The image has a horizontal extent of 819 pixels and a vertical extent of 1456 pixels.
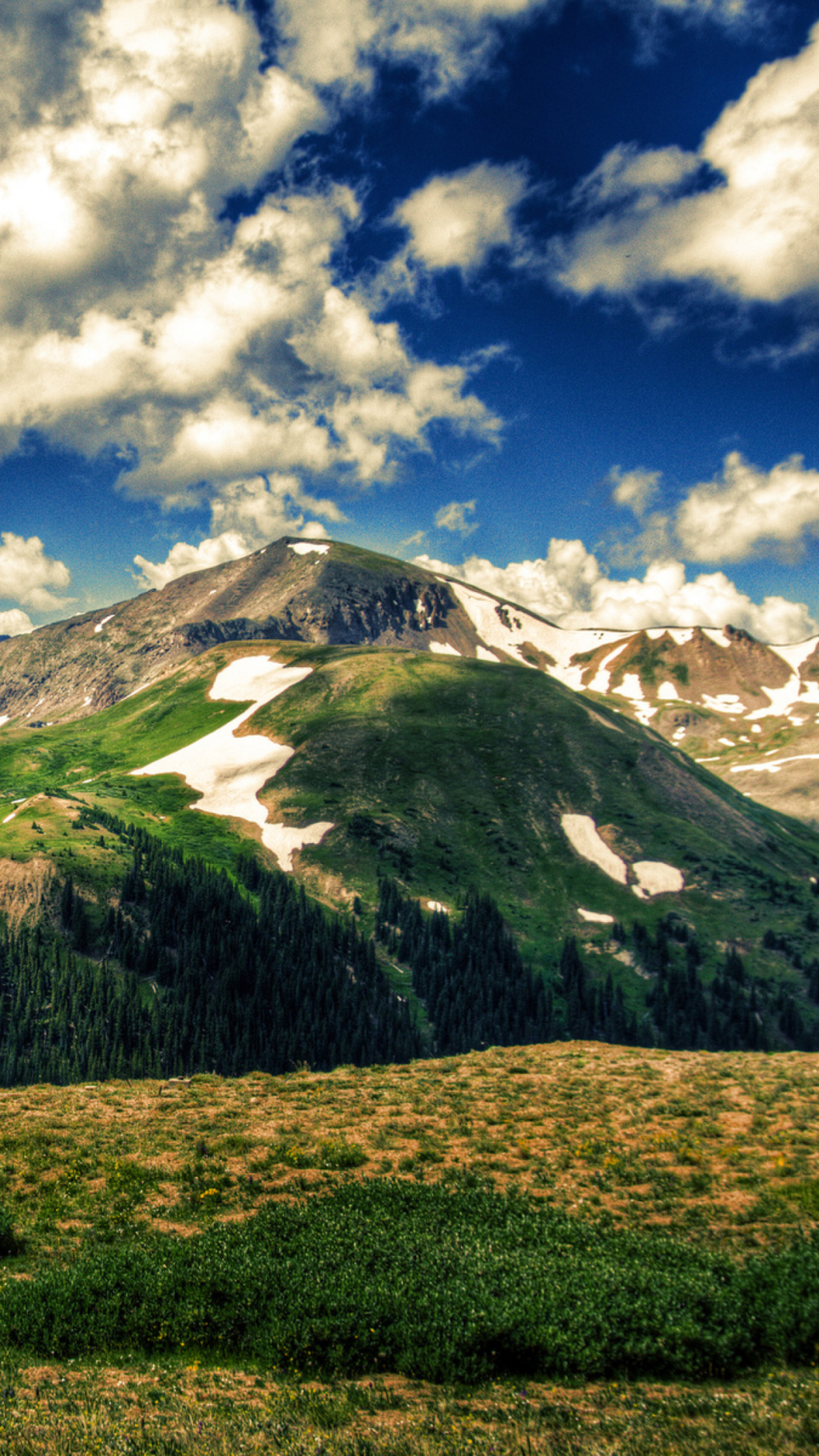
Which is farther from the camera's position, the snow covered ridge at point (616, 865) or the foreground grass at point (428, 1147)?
the snow covered ridge at point (616, 865)

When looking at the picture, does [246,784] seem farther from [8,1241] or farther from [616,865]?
[8,1241]

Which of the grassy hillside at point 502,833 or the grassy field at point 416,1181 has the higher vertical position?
the grassy hillside at point 502,833

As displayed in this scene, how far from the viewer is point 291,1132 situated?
25250mm

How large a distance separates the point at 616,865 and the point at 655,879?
30.6 feet

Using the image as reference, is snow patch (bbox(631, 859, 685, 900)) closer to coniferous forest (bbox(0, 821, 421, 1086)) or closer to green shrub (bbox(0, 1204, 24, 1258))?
coniferous forest (bbox(0, 821, 421, 1086))

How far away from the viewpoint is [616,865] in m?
162

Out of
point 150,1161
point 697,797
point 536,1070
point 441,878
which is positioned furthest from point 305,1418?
point 697,797

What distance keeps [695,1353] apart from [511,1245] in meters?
5.01

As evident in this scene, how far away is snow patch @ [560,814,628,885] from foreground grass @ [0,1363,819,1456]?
155m

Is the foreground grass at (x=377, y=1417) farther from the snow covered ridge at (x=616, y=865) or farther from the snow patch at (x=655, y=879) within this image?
the snow patch at (x=655, y=879)

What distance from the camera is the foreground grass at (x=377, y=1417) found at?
1021 centimetres

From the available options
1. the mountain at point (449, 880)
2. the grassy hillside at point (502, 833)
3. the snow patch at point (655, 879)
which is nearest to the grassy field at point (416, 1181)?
the mountain at point (449, 880)

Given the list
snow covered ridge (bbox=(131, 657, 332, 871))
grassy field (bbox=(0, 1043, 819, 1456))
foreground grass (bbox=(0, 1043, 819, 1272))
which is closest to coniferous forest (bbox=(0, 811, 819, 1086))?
snow covered ridge (bbox=(131, 657, 332, 871))

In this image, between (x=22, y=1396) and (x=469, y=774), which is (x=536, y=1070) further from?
(x=469, y=774)
